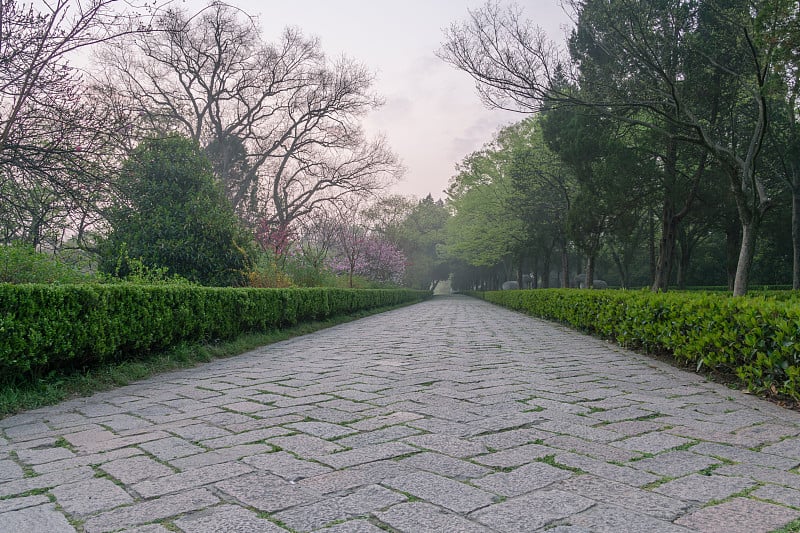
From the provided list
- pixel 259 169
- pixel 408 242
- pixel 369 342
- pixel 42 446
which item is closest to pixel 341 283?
pixel 259 169

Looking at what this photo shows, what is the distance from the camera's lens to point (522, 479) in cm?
242

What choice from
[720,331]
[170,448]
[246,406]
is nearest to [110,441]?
[170,448]

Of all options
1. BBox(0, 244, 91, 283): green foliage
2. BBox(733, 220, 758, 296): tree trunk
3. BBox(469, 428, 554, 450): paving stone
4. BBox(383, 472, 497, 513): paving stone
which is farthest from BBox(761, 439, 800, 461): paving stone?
BBox(733, 220, 758, 296): tree trunk

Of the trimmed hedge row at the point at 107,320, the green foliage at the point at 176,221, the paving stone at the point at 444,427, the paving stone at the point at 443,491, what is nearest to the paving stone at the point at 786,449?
the paving stone at the point at 444,427

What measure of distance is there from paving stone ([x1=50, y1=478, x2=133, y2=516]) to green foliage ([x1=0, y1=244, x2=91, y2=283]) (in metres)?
4.20

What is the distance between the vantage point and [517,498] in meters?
2.20

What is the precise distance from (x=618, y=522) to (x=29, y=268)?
22.9ft

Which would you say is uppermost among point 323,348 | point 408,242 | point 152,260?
point 408,242

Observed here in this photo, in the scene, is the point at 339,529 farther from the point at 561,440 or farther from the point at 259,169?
the point at 259,169

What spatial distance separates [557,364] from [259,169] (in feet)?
78.2

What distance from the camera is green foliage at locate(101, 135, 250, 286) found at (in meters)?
11.0

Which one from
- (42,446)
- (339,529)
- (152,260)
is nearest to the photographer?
(339,529)

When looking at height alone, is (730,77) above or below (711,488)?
above

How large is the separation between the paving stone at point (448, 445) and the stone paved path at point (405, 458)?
16 millimetres
